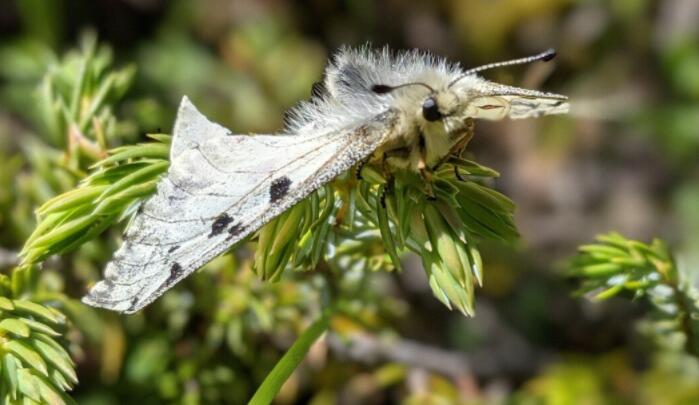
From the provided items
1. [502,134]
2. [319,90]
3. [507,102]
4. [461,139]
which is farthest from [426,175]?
[502,134]

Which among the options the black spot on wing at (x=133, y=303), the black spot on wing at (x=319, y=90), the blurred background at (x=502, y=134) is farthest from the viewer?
the blurred background at (x=502, y=134)

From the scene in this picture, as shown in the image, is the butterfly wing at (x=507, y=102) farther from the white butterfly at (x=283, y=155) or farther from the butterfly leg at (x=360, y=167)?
the butterfly leg at (x=360, y=167)

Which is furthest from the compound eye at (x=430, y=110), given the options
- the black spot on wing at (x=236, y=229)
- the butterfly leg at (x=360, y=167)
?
the black spot on wing at (x=236, y=229)

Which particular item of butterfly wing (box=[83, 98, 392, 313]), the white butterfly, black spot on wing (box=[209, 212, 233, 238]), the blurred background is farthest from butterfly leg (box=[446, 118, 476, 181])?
the blurred background

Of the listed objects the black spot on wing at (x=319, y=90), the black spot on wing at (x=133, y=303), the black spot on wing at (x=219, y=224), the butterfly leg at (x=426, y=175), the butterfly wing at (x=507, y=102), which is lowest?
the black spot on wing at (x=133, y=303)

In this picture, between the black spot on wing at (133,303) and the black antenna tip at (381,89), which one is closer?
the black spot on wing at (133,303)

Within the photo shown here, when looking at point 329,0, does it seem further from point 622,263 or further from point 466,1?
point 622,263
